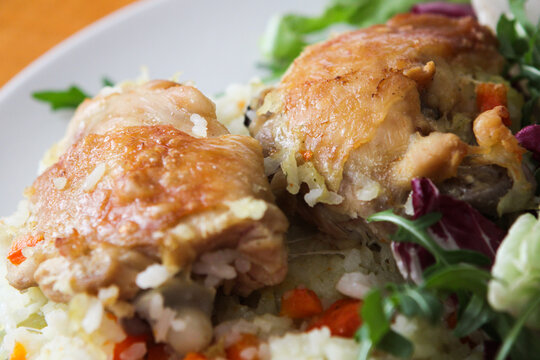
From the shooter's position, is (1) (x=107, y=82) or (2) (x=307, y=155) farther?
(1) (x=107, y=82)

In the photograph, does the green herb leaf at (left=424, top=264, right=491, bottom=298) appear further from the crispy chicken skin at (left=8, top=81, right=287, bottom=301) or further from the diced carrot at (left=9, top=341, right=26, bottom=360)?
the diced carrot at (left=9, top=341, right=26, bottom=360)

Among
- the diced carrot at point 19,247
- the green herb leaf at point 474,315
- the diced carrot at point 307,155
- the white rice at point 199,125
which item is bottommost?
the green herb leaf at point 474,315

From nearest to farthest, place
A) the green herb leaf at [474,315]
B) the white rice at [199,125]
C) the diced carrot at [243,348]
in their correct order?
the green herb leaf at [474,315], the diced carrot at [243,348], the white rice at [199,125]

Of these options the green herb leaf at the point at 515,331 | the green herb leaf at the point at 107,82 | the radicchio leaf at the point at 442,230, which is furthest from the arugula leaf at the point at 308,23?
the green herb leaf at the point at 515,331

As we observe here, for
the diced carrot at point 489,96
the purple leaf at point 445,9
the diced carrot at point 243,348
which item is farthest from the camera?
the purple leaf at point 445,9

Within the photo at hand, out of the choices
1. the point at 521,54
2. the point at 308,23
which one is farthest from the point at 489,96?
the point at 308,23

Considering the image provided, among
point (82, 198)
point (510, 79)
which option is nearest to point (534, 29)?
point (510, 79)

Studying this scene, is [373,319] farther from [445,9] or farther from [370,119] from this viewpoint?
[445,9]

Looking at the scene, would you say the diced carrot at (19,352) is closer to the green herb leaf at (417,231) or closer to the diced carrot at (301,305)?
the diced carrot at (301,305)
